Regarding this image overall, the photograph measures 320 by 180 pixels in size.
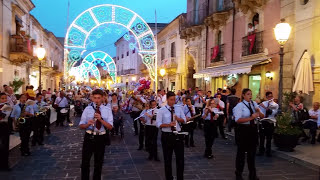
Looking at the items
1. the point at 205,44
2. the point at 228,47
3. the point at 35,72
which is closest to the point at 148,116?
the point at 228,47

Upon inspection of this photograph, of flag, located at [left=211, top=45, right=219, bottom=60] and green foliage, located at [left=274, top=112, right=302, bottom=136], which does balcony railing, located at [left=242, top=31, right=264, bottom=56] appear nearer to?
flag, located at [left=211, top=45, right=219, bottom=60]

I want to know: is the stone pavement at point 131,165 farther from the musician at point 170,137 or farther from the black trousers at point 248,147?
the musician at point 170,137

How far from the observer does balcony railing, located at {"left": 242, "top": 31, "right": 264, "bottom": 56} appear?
15.2 m

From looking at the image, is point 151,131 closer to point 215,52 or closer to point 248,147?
point 248,147

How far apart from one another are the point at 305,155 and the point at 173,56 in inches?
920

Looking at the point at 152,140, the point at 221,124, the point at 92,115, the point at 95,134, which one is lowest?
the point at 152,140

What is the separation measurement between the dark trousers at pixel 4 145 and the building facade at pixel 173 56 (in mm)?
21650

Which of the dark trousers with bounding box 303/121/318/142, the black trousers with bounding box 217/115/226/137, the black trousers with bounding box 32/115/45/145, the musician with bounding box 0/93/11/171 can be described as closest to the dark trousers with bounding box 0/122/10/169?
the musician with bounding box 0/93/11/171

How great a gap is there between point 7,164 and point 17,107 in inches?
68.0

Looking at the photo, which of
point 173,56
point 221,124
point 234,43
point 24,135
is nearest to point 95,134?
point 24,135

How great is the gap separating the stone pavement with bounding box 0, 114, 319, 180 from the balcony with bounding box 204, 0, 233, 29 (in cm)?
1220

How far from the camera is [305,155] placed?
7.63m

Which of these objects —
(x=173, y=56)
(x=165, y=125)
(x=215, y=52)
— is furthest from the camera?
(x=173, y=56)

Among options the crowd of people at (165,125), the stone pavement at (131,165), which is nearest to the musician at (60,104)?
the crowd of people at (165,125)
